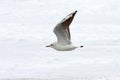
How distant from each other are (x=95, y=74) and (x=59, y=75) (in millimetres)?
866

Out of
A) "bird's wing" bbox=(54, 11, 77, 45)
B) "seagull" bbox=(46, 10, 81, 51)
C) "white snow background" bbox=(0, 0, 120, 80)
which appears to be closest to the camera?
"bird's wing" bbox=(54, 11, 77, 45)

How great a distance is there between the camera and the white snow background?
16.6m

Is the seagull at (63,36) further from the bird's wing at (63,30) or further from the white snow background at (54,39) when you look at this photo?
the white snow background at (54,39)

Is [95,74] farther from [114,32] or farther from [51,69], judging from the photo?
[114,32]

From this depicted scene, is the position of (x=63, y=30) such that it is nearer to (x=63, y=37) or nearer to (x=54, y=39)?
(x=63, y=37)

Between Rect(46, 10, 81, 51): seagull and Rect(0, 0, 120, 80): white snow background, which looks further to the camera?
Rect(0, 0, 120, 80): white snow background

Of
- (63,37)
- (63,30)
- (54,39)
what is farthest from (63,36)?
(54,39)

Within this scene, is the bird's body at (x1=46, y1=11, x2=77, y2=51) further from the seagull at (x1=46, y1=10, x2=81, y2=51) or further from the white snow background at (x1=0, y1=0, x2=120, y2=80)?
the white snow background at (x1=0, y1=0, x2=120, y2=80)

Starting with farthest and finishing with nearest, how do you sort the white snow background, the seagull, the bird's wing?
the white snow background < the seagull < the bird's wing

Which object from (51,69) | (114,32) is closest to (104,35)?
(114,32)

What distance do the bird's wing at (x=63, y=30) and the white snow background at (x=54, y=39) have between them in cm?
303

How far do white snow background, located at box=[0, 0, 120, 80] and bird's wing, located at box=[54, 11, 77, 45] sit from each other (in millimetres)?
3031

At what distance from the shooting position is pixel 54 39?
61.8ft

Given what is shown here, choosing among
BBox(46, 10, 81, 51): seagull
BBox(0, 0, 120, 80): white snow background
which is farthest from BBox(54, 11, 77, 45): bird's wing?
BBox(0, 0, 120, 80): white snow background
